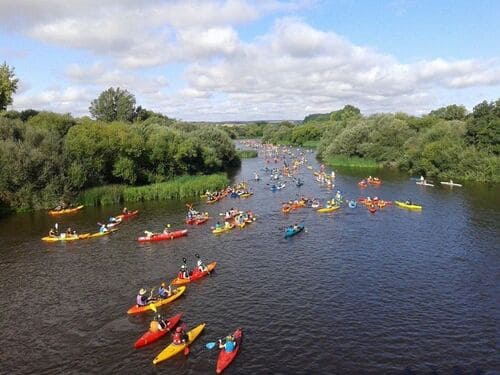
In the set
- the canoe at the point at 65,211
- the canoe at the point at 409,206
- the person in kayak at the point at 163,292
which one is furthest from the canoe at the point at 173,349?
the canoe at the point at 409,206

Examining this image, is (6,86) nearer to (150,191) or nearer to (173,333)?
(150,191)

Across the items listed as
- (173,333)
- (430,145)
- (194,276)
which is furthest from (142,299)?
(430,145)

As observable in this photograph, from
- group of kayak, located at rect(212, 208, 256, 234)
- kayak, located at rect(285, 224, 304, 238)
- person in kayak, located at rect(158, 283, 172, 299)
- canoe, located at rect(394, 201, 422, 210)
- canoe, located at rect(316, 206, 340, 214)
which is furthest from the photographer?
canoe, located at rect(394, 201, 422, 210)

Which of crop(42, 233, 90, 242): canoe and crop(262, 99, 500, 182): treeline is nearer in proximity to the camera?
crop(42, 233, 90, 242): canoe

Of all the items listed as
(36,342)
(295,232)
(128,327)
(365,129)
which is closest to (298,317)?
(128,327)

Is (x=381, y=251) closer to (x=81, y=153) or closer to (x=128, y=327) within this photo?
(x=128, y=327)

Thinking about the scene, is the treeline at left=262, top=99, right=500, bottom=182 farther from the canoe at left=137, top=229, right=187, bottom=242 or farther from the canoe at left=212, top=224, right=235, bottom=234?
the canoe at left=137, top=229, right=187, bottom=242

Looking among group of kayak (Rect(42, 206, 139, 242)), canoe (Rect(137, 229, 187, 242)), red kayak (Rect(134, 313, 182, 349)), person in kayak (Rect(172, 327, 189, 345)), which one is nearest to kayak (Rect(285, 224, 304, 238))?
canoe (Rect(137, 229, 187, 242))
